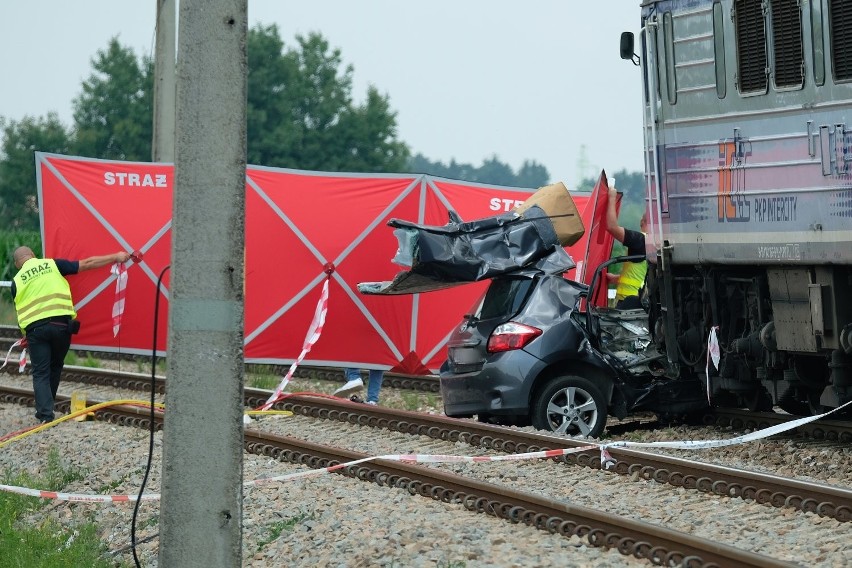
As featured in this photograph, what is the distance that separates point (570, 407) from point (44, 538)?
4.95 metres

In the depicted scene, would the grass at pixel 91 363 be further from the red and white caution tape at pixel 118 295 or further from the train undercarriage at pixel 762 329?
the train undercarriage at pixel 762 329

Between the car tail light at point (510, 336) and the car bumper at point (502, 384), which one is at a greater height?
the car tail light at point (510, 336)

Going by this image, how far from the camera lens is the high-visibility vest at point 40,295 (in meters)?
15.3

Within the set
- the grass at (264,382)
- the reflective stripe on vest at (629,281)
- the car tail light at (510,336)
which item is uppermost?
the reflective stripe on vest at (629,281)

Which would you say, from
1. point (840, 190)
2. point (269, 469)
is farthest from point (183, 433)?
point (840, 190)

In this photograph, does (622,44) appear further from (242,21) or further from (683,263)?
(242,21)

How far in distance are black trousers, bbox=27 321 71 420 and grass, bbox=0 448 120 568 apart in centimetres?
309

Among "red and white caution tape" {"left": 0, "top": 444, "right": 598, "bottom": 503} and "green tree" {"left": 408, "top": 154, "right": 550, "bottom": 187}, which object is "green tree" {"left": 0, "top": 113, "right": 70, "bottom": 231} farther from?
"green tree" {"left": 408, "top": 154, "right": 550, "bottom": 187}

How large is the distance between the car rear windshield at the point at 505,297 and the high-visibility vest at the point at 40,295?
4.50 m

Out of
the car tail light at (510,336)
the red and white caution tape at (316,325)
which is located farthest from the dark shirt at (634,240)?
the red and white caution tape at (316,325)

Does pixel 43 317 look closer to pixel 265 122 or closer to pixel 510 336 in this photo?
pixel 510 336

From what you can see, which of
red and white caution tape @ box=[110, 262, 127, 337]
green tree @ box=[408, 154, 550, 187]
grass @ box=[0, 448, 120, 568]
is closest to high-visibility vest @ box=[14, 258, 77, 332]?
red and white caution tape @ box=[110, 262, 127, 337]

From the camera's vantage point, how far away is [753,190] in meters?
11.8

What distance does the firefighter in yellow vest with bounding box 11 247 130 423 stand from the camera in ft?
50.0
